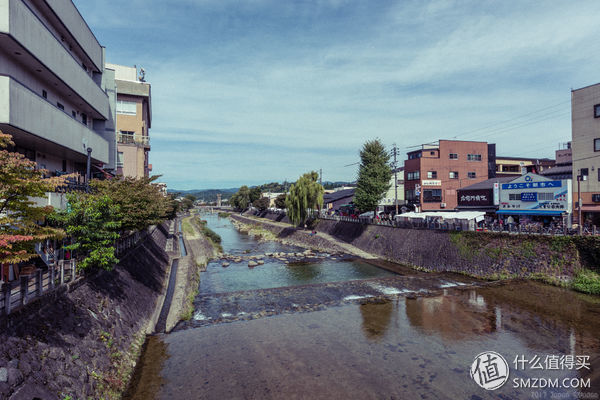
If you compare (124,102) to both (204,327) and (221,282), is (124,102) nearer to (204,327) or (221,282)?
(221,282)

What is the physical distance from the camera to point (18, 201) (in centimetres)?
830

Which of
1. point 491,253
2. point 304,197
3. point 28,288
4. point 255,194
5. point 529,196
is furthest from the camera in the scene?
point 255,194

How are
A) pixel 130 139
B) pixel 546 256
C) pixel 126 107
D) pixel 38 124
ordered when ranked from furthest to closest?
pixel 126 107 → pixel 130 139 → pixel 546 256 → pixel 38 124

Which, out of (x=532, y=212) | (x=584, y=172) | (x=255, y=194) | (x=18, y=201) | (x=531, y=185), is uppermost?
(x=255, y=194)

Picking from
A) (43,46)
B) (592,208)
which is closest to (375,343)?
(43,46)

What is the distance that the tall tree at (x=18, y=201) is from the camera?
24.5 feet

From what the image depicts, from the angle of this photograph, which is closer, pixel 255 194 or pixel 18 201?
pixel 18 201

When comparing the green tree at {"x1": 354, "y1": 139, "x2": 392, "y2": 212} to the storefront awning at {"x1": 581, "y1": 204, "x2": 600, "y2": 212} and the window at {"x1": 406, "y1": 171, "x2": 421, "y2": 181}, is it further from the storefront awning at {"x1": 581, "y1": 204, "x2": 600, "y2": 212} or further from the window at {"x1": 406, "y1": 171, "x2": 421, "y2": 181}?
the storefront awning at {"x1": 581, "y1": 204, "x2": 600, "y2": 212}

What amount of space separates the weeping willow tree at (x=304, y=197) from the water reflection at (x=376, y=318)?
111 feet

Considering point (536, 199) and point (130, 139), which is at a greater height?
point (130, 139)

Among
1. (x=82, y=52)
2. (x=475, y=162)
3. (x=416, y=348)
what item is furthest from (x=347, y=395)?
(x=475, y=162)

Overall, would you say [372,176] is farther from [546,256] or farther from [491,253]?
[546,256]

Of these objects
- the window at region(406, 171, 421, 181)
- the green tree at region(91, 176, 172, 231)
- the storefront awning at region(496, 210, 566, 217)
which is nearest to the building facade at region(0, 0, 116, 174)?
the green tree at region(91, 176, 172, 231)

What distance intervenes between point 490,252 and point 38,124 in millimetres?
33594
